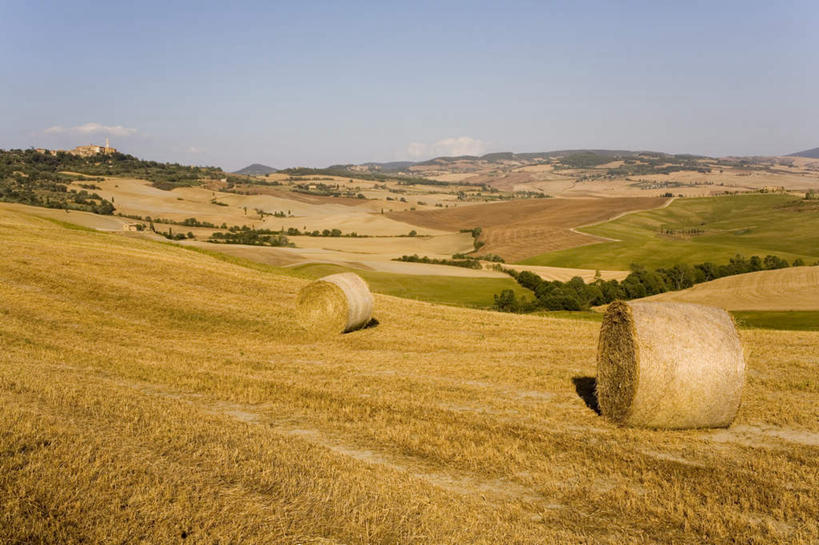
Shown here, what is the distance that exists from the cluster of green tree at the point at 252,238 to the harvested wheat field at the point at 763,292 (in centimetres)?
6158

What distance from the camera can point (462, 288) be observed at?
197ft

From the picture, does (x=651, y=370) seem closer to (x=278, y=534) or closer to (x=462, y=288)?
(x=278, y=534)

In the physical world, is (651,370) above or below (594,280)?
above

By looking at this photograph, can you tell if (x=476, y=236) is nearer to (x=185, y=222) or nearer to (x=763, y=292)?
(x=185, y=222)

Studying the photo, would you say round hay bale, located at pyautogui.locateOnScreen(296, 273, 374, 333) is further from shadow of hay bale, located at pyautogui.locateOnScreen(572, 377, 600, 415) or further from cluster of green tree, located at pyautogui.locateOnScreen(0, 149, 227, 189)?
cluster of green tree, located at pyautogui.locateOnScreen(0, 149, 227, 189)

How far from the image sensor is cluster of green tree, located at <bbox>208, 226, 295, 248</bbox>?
295 ft

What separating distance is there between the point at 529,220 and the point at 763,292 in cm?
7259

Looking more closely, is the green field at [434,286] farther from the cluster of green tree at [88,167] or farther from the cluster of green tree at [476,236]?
the cluster of green tree at [88,167]

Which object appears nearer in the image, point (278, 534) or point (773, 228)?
point (278, 534)

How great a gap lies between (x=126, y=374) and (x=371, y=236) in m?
97.2

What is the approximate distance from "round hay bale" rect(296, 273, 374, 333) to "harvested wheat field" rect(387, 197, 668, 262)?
208ft

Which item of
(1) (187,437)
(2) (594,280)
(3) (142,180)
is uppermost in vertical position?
(3) (142,180)

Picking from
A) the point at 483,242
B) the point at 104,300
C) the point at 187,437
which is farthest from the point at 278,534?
the point at 483,242

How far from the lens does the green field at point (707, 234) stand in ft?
260
